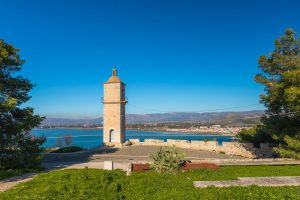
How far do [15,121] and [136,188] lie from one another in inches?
374

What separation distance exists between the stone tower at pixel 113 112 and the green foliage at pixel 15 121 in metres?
14.1

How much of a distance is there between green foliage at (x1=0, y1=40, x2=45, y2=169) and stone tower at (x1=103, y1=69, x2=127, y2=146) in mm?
14120

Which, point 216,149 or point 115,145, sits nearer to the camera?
point 216,149

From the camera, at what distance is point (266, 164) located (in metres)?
14.6

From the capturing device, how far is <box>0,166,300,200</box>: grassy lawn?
8.14 metres

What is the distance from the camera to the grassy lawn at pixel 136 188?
26.7 ft

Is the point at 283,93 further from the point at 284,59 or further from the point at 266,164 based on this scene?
the point at 266,164

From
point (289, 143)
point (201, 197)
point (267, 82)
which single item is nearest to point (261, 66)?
point (267, 82)

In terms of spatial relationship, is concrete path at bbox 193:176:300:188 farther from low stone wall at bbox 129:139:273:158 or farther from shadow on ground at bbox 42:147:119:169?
low stone wall at bbox 129:139:273:158

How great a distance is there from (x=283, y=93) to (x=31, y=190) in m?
15.5

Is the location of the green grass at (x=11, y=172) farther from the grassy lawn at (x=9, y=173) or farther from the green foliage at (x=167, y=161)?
the green foliage at (x=167, y=161)

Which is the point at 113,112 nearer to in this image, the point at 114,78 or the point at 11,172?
the point at 114,78

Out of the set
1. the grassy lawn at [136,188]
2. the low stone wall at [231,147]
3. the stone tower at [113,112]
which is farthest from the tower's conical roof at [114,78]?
the grassy lawn at [136,188]

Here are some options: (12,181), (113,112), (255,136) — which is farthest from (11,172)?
(255,136)
